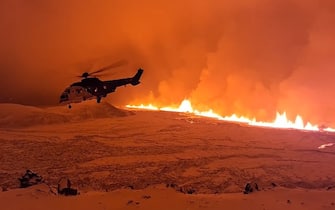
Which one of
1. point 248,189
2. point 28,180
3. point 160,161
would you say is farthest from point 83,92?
point 248,189

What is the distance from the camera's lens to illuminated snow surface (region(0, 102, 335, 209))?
467 inches

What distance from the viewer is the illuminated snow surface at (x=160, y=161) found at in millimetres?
11852

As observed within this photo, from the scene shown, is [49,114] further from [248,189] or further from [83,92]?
[248,189]

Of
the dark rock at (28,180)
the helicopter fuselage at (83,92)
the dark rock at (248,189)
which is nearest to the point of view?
the dark rock at (28,180)

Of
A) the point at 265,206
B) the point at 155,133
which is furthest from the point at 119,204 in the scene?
the point at 155,133

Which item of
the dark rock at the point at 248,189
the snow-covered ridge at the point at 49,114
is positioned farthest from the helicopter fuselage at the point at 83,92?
the dark rock at the point at 248,189

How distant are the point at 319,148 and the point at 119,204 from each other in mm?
14966

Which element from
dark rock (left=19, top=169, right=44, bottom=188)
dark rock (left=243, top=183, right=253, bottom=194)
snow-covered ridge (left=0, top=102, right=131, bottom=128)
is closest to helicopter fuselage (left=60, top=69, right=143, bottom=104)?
snow-covered ridge (left=0, top=102, right=131, bottom=128)

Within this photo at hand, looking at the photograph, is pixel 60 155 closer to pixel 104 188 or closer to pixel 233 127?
pixel 104 188

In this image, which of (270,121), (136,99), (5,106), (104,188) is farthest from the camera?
(136,99)

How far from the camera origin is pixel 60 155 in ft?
59.4

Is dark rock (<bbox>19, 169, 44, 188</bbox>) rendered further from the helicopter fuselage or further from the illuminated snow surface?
the helicopter fuselage

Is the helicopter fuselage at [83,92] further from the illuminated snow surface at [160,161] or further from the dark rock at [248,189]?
the dark rock at [248,189]

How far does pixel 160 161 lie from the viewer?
17.7 meters
